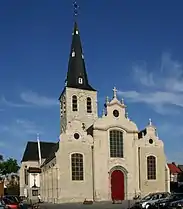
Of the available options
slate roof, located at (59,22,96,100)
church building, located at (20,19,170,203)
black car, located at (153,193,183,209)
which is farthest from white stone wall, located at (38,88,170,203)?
black car, located at (153,193,183,209)

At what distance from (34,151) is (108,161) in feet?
106

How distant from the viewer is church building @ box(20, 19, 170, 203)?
52.0 metres

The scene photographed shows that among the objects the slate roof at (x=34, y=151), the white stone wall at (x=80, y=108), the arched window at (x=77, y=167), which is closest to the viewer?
the arched window at (x=77, y=167)

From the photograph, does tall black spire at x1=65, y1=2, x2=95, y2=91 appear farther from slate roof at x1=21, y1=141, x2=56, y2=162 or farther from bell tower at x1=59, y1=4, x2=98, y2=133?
slate roof at x1=21, y1=141, x2=56, y2=162

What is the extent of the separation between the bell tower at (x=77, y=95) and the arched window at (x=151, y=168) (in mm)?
14835

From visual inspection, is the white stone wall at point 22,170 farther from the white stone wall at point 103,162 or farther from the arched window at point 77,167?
the arched window at point 77,167

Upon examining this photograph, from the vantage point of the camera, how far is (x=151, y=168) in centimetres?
5638

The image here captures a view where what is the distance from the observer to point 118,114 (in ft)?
183

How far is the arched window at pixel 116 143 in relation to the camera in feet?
180

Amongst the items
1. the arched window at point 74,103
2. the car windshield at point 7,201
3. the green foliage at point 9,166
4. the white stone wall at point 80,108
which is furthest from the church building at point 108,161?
the green foliage at point 9,166

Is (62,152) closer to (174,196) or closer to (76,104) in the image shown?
(76,104)

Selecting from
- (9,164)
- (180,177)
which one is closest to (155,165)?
(9,164)

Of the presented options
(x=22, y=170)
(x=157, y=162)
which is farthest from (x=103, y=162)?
(x=22, y=170)

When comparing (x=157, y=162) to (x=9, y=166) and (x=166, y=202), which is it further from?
(x=9, y=166)
